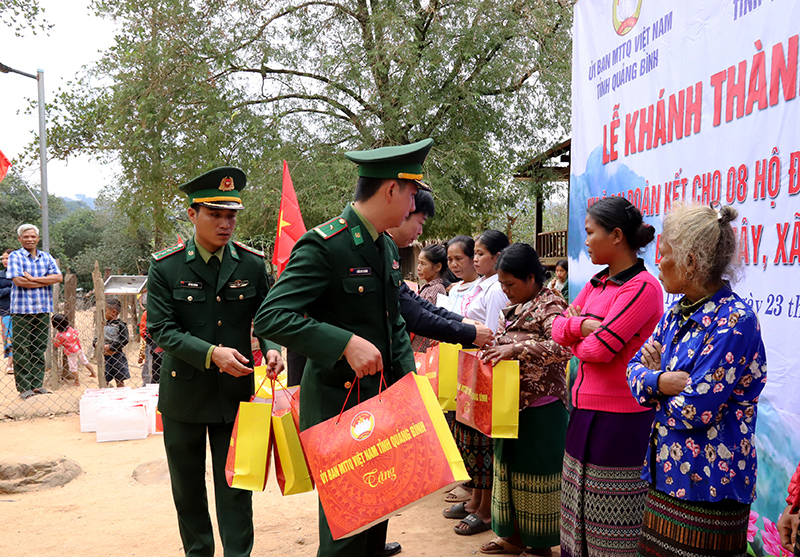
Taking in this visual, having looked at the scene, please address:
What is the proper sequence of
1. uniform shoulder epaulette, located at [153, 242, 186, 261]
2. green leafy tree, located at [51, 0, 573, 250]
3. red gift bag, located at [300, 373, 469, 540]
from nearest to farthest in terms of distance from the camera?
red gift bag, located at [300, 373, 469, 540] < uniform shoulder epaulette, located at [153, 242, 186, 261] < green leafy tree, located at [51, 0, 573, 250]

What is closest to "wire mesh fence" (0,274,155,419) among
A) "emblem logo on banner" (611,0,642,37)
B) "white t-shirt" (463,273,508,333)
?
"white t-shirt" (463,273,508,333)

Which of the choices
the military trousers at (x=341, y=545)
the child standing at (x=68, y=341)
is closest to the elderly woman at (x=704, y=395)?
the military trousers at (x=341, y=545)

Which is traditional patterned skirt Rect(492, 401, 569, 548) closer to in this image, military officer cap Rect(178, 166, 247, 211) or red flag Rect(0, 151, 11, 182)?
military officer cap Rect(178, 166, 247, 211)

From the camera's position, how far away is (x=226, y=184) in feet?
10.9

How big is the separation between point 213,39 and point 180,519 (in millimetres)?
11364

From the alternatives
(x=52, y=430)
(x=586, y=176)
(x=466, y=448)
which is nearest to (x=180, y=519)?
(x=466, y=448)

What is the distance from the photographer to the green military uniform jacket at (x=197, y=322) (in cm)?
318

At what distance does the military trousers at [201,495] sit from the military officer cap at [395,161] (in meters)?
1.65

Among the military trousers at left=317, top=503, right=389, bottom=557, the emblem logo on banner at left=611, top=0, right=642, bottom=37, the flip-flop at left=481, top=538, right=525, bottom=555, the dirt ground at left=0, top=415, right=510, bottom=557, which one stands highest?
the emblem logo on banner at left=611, top=0, right=642, bottom=37

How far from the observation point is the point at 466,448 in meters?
4.18

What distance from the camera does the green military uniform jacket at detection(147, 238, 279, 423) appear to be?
318cm

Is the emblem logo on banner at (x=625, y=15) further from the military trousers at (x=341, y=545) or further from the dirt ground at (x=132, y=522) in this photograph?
the military trousers at (x=341, y=545)

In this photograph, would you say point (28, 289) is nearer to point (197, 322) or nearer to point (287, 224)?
point (287, 224)

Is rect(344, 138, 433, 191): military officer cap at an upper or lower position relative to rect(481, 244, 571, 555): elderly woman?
upper
